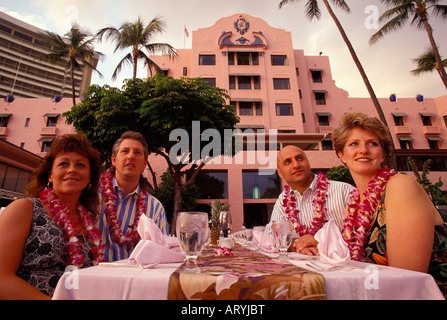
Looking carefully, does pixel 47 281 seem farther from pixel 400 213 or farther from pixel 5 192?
pixel 5 192

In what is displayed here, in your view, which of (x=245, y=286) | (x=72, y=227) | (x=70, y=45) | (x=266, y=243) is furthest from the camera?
(x=70, y=45)

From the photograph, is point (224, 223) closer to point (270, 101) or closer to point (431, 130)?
point (270, 101)

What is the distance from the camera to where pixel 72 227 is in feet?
5.70

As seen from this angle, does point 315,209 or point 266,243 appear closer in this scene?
point 266,243

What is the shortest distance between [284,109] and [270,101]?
1546 mm

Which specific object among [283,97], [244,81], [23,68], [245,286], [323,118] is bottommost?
[245,286]

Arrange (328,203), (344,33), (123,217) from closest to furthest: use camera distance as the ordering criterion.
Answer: (123,217)
(328,203)
(344,33)

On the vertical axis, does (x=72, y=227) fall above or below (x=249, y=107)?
below

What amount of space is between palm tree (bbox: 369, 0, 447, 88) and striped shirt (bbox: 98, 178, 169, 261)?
18762 millimetres

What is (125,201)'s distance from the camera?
2.67m

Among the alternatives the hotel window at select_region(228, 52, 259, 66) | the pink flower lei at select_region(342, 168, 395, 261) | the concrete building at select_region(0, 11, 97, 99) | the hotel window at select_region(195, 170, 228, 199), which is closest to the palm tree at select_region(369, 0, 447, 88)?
the hotel window at select_region(228, 52, 259, 66)

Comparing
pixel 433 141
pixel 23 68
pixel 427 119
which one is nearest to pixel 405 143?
pixel 433 141

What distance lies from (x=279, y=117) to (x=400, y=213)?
2156 centimetres

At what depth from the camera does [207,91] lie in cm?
1127
